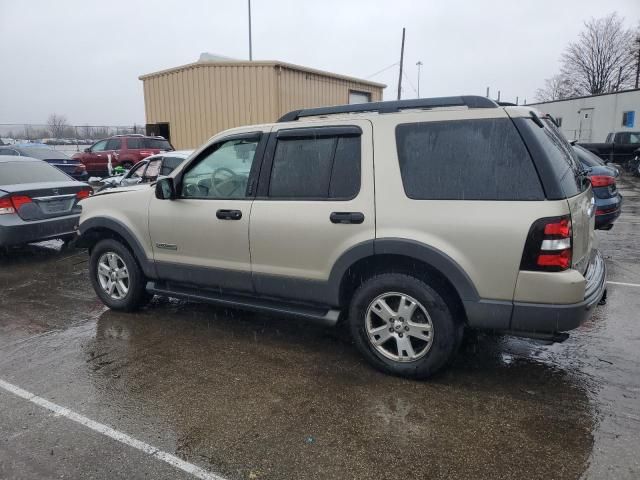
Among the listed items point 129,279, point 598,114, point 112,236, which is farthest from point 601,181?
point 598,114

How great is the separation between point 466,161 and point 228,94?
13.6m

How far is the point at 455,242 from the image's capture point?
126 inches

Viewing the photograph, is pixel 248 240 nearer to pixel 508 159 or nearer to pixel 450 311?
pixel 450 311

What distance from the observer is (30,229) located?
718 centimetres

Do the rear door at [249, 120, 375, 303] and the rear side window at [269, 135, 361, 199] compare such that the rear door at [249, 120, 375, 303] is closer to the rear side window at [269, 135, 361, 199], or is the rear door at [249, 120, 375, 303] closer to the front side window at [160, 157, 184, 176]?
the rear side window at [269, 135, 361, 199]

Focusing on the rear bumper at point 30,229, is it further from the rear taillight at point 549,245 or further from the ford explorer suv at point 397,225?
the rear taillight at point 549,245

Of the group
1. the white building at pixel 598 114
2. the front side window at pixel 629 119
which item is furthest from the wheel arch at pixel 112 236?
the front side window at pixel 629 119

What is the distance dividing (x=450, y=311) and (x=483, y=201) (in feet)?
2.53

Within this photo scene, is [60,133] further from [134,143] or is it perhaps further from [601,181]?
[601,181]

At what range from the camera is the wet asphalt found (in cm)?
266

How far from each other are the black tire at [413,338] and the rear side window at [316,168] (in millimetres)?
711

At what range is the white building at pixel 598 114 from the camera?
23.0m

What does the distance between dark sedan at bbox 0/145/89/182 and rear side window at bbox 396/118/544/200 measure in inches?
578

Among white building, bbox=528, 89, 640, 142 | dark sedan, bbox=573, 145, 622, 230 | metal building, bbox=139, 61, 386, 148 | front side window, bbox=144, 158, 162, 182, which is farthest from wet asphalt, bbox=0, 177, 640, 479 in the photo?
white building, bbox=528, 89, 640, 142
